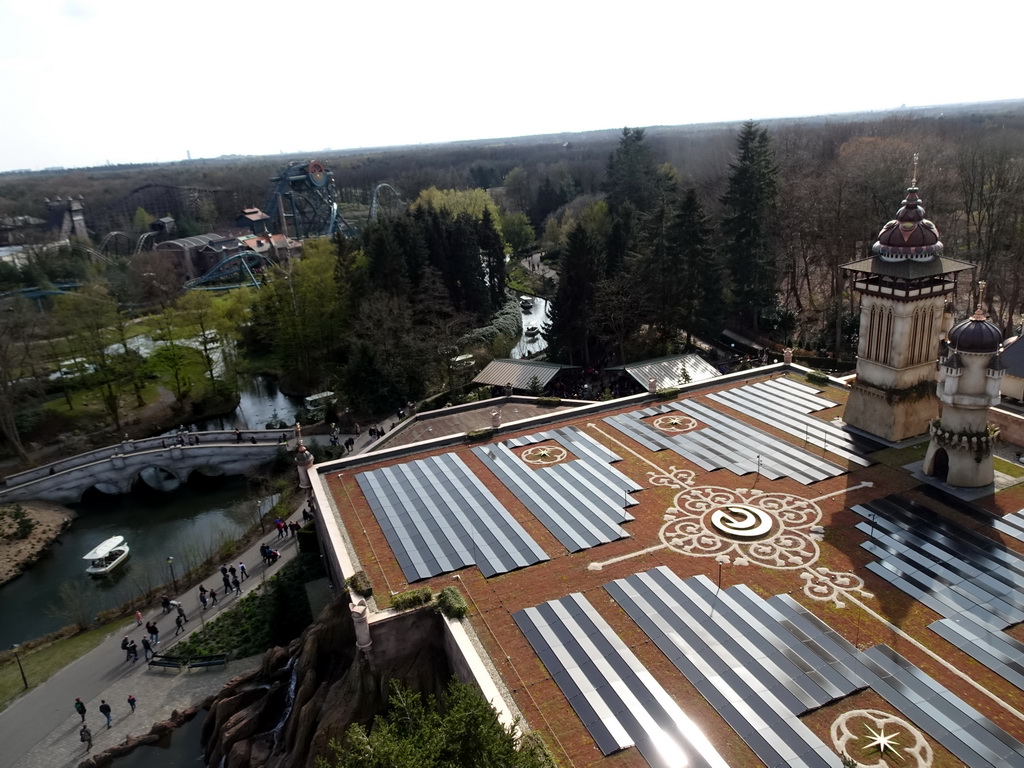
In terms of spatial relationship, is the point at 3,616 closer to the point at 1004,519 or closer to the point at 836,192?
the point at 1004,519

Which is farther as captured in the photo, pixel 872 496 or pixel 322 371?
pixel 322 371

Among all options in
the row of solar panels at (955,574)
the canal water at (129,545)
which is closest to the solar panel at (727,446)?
the row of solar panels at (955,574)

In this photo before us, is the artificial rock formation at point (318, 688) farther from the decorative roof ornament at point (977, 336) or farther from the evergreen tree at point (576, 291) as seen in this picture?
the evergreen tree at point (576, 291)

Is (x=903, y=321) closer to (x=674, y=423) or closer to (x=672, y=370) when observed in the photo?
(x=674, y=423)

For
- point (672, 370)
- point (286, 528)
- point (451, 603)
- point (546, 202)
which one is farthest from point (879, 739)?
point (546, 202)

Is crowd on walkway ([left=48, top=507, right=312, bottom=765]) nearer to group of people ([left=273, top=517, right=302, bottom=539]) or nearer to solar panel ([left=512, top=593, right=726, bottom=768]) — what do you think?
group of people ([left=273, top=517, right=302, bottom=539])

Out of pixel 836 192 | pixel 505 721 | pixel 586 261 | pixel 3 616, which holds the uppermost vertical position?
pixel 836 192

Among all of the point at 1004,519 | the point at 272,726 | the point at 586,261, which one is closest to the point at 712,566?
the point at 1004,519

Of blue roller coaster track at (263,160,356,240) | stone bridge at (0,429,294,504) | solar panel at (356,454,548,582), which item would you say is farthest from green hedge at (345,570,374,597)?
blue roller coaster track at (263,160,356,240)
